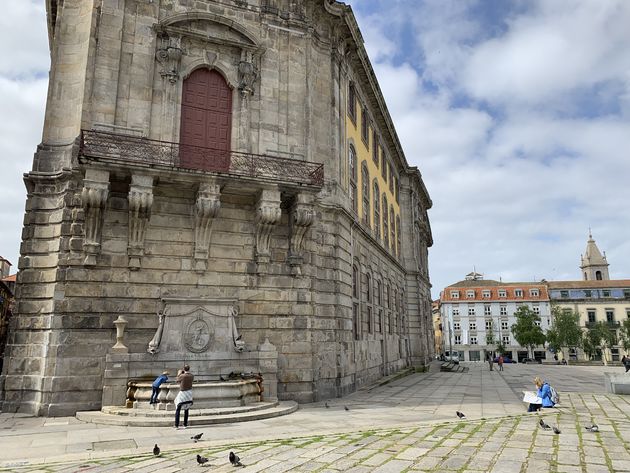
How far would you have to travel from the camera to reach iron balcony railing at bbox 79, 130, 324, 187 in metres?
15.0

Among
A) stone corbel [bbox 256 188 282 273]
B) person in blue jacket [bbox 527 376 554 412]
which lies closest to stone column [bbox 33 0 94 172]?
stone corbel [bbox 256 188 282 273]

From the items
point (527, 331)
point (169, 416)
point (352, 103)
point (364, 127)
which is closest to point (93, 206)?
point (169, 416)

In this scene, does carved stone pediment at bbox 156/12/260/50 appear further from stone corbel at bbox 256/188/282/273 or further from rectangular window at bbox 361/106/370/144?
rectangular window at bbox 361/106/370/144

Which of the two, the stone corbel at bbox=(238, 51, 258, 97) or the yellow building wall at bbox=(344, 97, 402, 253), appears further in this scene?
the yellow building wall at bbox=(344, 97, 402, 253)

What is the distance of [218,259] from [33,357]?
20.4ft

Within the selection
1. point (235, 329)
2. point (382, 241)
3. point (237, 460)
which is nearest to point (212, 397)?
point (235, 329)

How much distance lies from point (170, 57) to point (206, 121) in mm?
2471

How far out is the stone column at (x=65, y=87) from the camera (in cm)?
1580

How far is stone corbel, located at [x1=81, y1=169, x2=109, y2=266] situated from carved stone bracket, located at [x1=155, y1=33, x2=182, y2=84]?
15.2 feet

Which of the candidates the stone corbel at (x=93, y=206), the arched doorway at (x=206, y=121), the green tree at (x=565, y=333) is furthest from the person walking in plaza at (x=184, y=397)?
the green tree at (x=565, y=333)

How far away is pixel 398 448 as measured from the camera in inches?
366

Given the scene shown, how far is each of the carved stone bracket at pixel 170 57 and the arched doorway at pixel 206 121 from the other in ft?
1.92

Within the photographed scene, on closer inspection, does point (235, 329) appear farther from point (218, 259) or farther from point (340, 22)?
point (340, 22)

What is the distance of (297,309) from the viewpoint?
17.4 m
